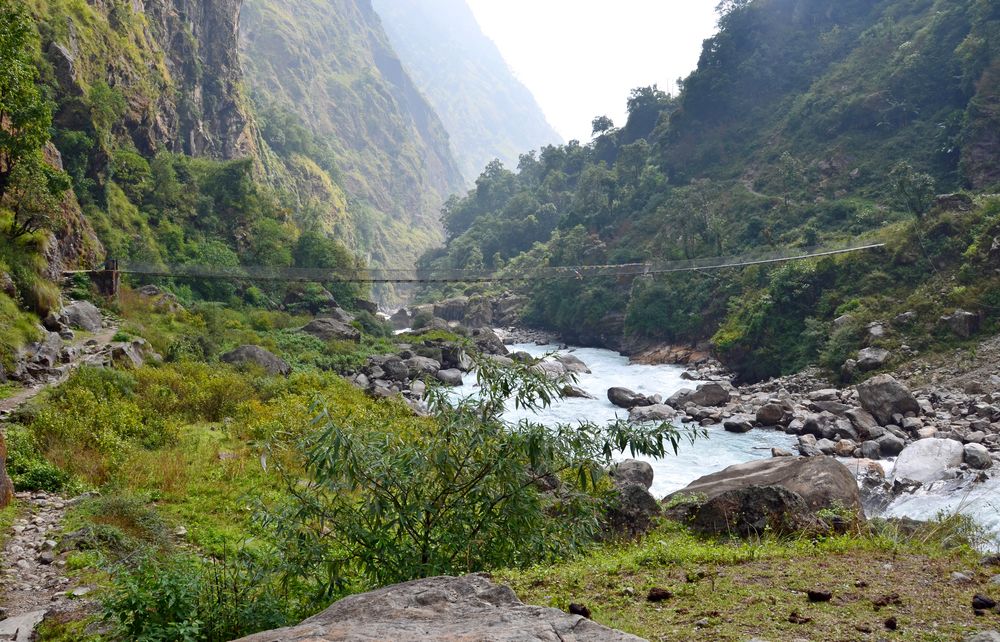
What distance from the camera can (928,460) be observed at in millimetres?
10172

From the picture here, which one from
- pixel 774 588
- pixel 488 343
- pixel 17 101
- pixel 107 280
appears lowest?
pixel 774 588

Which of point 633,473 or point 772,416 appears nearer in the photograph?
point 633,473

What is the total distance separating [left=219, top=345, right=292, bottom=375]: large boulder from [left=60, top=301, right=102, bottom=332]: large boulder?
9.63 feet

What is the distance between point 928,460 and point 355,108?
11914cm

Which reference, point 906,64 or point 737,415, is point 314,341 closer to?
point 737,415

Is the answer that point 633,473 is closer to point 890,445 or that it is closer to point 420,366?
point 890,445

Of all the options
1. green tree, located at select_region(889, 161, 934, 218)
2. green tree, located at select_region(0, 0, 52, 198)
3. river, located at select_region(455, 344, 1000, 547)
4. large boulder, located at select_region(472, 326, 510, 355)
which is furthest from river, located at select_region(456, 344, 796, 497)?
green tree, located at select_region(0, 0, 52, 198)

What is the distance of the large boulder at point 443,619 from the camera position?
254 centimetres

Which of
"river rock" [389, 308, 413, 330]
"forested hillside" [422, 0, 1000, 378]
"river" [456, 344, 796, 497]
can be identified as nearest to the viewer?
"river" [456, 344, 796, 497]

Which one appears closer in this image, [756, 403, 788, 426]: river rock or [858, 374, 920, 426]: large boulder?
[858, 374, 920, 426]: large boulder

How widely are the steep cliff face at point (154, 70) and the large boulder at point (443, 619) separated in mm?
26313

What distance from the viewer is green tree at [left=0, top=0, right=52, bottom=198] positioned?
1227 cm

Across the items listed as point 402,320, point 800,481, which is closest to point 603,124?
point 402,320

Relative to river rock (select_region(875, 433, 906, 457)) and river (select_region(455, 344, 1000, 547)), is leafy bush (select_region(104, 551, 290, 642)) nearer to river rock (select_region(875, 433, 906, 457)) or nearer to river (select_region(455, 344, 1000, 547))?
river (select_region(455, 344, 1000, 547))
